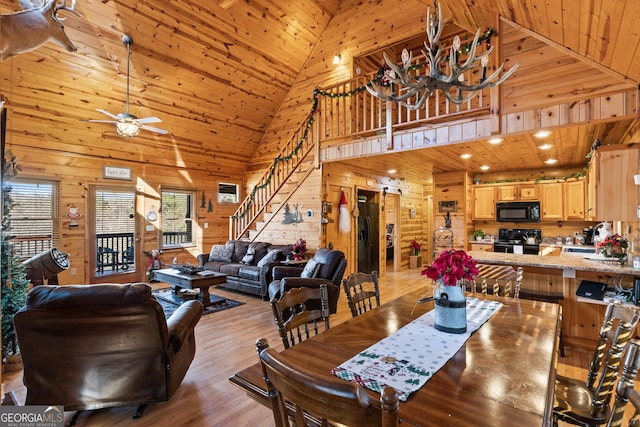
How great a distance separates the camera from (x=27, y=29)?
6.27ft

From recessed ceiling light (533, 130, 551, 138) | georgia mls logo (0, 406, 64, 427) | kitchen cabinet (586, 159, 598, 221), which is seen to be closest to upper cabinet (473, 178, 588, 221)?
kitchen cabinet (586, 159, 598, 221)

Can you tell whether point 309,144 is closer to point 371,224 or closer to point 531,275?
point 371,224

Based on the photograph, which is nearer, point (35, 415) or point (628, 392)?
point (628, 392)

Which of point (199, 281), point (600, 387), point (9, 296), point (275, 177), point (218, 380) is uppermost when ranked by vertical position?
point (275, 177)

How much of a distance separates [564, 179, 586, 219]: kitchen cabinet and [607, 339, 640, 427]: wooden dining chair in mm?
6389

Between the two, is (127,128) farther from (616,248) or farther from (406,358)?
(616,248)

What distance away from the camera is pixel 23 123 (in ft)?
17.3

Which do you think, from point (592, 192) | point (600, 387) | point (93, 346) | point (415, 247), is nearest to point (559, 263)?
point (592, 192)

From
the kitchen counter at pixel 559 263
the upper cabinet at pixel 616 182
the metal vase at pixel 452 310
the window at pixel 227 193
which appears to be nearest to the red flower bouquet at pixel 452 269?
the metal vase at pixel 452 310

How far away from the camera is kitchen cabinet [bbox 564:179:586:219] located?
6.15m

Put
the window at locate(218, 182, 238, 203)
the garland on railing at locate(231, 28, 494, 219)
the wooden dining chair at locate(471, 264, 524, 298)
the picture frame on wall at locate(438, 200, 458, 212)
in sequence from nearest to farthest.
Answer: the wooden dining chair at locate(471, 264, 524, 298) < the garland on railing at locate(231, 28, 494, 219) < the picture frame on wall at locate(438, 200, 458, 212) < the window at locate(218, 182, 238, 203)

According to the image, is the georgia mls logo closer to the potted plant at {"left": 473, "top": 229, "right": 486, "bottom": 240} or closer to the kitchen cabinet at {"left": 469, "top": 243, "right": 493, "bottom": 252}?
the kitchen cabinet at {"left": 469, "top": 243, "right": 493, "bottom": 252}

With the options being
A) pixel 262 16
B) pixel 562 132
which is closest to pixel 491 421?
pixel 562 132

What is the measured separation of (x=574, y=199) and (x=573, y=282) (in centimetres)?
362
